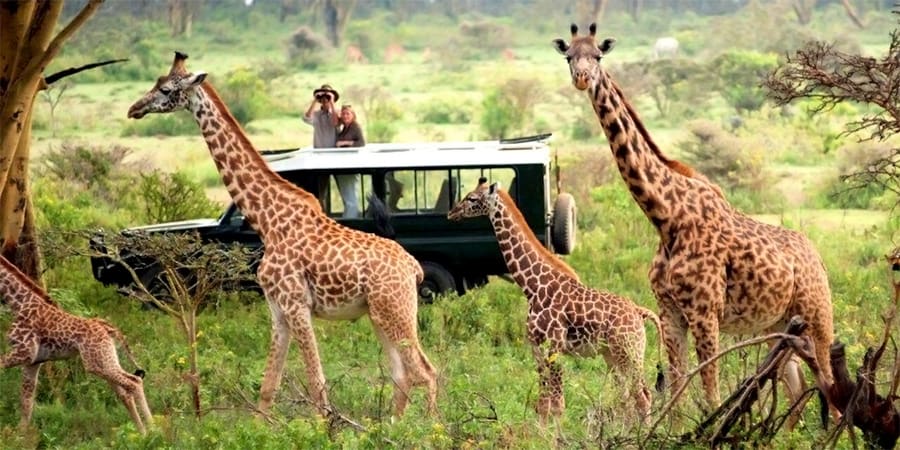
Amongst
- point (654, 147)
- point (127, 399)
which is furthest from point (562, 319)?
point (127, 399)

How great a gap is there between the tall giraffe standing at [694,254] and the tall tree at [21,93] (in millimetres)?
4112

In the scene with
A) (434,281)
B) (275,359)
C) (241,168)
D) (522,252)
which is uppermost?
(241,168)

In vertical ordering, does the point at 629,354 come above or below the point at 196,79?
below

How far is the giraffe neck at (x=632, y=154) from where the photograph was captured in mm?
8320

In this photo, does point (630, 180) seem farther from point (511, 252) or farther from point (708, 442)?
point (708, 442)

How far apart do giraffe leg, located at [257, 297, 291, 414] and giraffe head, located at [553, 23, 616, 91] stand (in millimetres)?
2314

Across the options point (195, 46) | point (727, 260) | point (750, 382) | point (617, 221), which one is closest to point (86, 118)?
point (195, 46)

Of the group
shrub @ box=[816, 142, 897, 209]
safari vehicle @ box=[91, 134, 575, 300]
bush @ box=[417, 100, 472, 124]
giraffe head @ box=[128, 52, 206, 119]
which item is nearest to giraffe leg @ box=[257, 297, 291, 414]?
giraffe head @ box=[128, 52, 206, 119]

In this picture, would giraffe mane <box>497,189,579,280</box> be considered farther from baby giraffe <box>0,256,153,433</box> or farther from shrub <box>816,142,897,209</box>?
shrub <box>816,142,897,209</box>

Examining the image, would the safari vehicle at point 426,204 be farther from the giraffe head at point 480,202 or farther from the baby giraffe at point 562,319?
the baby giraffe at point 562,319

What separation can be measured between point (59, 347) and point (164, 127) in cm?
1937

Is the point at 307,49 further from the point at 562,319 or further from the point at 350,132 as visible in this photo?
the point at 562,319

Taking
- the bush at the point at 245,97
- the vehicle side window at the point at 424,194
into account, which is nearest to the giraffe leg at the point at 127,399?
the vehicle side window at the point at 424,194

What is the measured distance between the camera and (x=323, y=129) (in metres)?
14.3
